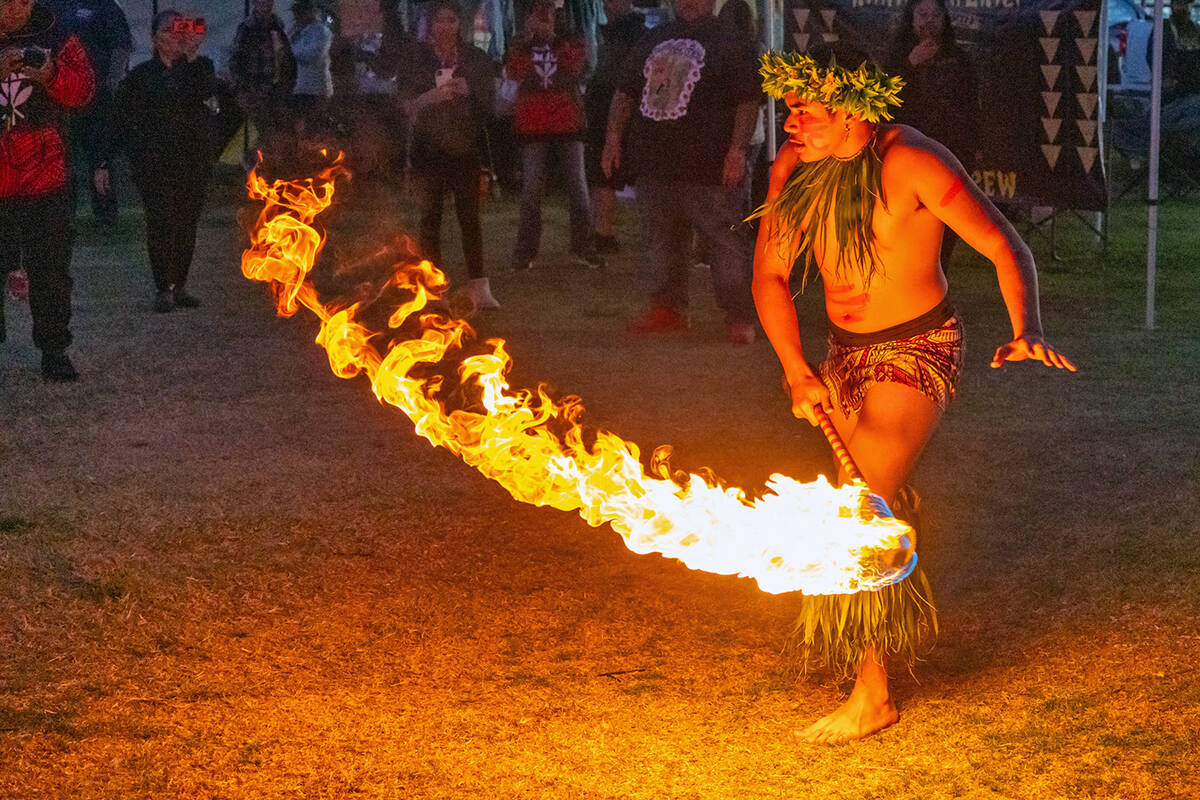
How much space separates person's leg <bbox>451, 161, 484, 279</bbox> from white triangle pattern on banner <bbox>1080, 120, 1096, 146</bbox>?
438 centimetres

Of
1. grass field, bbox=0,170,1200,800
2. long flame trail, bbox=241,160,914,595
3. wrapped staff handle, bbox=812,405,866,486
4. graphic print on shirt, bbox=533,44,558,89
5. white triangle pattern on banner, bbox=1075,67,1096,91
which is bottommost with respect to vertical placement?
grass field, bbox=0,170,1200,800

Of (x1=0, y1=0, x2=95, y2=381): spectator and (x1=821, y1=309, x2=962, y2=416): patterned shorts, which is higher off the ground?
(x1=0, y1=0, x2=95, y2=381): spectator

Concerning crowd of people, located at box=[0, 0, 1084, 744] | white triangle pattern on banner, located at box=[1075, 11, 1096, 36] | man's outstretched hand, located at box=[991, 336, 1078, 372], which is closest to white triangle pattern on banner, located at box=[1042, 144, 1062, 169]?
white triangle pattern on banner, located at box=[1075, 11, 1096, 36]

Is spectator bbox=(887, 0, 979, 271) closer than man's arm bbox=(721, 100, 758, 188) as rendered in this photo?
Yes

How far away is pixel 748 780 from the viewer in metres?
3.64

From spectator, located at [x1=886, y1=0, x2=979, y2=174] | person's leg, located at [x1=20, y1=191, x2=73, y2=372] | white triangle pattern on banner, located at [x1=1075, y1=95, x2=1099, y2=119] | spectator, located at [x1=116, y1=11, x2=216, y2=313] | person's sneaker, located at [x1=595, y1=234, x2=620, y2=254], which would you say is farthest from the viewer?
person's sneaker, located at [x1=595, y1=234, x2=620, y2=254]

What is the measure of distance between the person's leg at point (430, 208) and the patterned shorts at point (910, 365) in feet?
22.0

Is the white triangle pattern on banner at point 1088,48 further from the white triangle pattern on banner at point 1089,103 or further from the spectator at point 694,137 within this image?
the spectator at point 694,137

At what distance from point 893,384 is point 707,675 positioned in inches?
42.2

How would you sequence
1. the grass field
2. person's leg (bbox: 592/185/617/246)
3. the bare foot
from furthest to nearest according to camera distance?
1. person's leg (bbox: 592/185/617/246)
2. the bare foot
3. the grass field

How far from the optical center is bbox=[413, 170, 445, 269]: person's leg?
1038 cm

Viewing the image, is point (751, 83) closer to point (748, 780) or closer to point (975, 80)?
point (975, 80)

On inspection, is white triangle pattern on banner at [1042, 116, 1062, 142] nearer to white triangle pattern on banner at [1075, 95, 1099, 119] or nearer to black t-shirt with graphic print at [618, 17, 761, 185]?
white triangle pattern on banner at [1075, 95, 1099, 119]

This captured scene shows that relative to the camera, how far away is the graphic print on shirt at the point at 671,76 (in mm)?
9023
